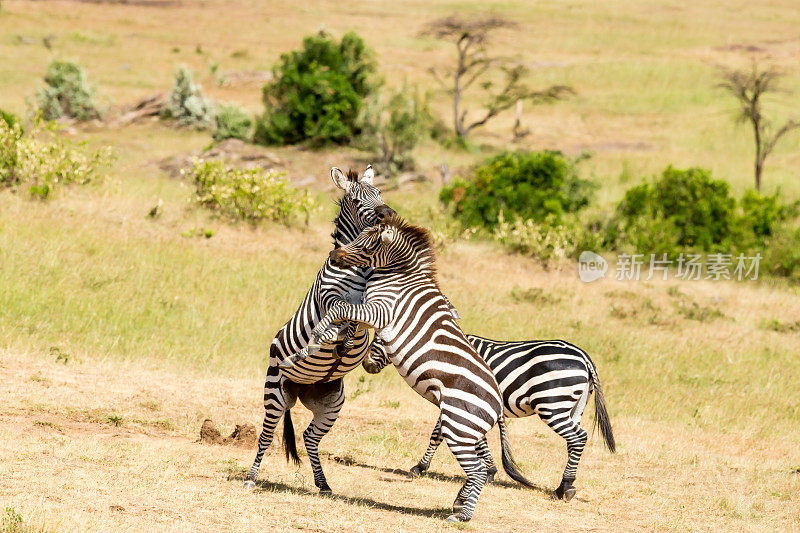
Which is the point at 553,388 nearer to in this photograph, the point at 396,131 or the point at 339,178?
the point at 339,178

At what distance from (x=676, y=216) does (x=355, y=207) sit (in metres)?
17.5

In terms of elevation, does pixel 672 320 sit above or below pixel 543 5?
below

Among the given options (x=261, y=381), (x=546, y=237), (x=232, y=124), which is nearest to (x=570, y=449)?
(x=261, y=381)

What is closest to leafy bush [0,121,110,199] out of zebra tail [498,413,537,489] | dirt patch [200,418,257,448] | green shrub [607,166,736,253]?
dirt patch [200,418,257,448]

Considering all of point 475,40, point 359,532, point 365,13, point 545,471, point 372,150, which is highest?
point 365,13

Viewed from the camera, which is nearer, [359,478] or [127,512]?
[127,512]

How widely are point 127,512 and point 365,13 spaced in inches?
2747

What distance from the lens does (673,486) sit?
910cm

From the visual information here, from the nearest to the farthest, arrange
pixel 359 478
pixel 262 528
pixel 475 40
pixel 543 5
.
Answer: pixel 262 528
pixel 359 478
pixel 475 40
pixel 543 5

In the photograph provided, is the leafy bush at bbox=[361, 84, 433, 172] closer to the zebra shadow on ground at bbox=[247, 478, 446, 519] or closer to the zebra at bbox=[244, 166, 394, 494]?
the zebra at bbox=[244, 166, 394, 494]

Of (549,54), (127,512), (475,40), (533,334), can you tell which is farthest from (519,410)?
(549,54)

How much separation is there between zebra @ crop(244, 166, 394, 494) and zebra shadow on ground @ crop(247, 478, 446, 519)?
0.13 m

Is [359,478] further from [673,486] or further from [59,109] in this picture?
[59,109]

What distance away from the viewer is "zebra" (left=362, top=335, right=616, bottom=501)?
8.20m
